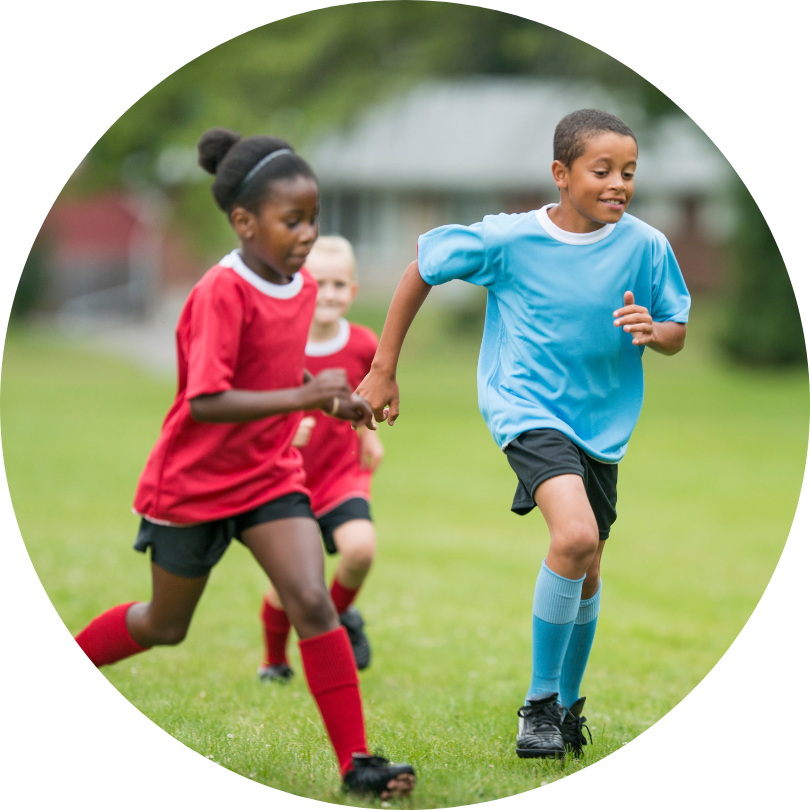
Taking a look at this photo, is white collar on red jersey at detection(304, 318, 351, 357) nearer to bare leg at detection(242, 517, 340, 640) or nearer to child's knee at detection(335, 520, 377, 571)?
child's knee at detection(335, 520, 377, 571)

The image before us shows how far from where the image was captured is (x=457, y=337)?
82.0ft

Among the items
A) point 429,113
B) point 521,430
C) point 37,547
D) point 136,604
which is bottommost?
point 37,547

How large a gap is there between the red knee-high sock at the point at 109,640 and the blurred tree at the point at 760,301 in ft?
62.4

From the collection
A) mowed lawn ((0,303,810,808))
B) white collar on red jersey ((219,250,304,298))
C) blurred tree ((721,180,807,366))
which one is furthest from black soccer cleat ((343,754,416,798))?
blurred tree ((721,180,807,366))

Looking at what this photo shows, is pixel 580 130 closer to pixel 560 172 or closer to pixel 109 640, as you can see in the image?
pixel 560 172

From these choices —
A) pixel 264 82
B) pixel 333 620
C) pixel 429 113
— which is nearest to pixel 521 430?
pixel 333 620

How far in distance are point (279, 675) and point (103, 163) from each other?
19664 mm

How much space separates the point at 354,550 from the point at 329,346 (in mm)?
1002

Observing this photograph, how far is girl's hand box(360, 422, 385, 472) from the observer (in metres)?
5.23

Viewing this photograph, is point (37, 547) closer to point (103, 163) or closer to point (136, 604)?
point (136, 604)

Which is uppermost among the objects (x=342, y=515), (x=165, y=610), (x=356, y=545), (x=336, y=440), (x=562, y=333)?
(x=562, y=333)

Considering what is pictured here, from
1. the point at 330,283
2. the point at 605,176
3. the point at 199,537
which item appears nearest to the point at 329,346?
the point at 330,283

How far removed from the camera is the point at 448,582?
300 inches

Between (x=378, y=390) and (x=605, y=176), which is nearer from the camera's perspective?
(x=605, y=176)
